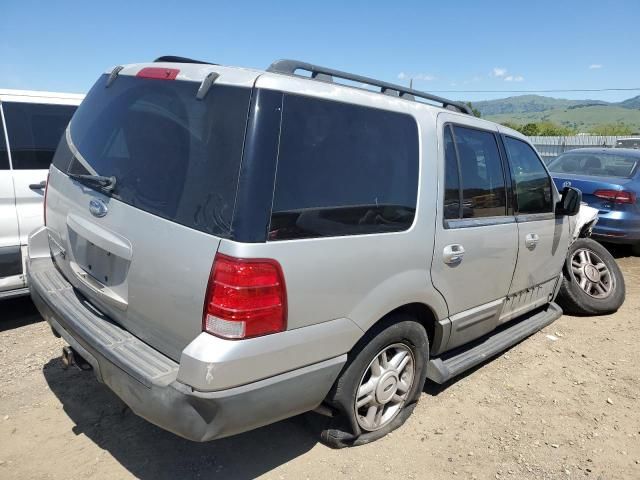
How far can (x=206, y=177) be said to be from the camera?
6.59 feet

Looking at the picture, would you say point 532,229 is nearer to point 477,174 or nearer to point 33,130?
point 477,174

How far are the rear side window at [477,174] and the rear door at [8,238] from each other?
11.0ft

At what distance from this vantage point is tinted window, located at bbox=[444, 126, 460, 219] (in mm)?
2879

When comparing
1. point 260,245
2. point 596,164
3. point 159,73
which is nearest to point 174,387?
point 260,245

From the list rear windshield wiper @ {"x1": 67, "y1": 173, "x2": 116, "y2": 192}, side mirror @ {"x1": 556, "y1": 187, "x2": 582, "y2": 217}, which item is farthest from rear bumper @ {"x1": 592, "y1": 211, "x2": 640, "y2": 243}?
rear windshield wiper @ {"x1": 67, "y1": 173, "x2": 116, "y2": 192}

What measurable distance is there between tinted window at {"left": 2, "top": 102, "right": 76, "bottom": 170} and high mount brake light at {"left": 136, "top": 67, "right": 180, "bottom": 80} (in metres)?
2.15

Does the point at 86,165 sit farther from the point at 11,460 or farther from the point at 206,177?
the point at 11,460

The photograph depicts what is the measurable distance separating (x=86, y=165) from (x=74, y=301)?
2.44 feet

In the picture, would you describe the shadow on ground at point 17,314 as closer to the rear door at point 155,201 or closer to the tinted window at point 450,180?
the rear door at point 155,201

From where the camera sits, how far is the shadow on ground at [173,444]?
2.52 m

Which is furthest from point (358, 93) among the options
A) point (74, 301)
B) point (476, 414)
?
point (476, 414)

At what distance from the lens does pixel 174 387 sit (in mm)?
1943

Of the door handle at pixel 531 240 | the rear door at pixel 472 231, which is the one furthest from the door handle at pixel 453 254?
the door handle at pixel 531 240

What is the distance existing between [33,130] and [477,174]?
366 cm
